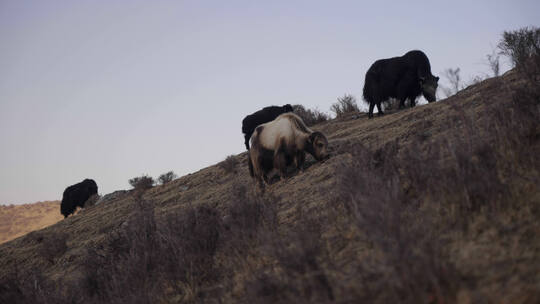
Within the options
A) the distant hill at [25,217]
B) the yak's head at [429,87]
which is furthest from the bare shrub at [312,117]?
the distant hill at [25,217]

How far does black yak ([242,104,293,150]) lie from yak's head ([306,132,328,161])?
1057 cm

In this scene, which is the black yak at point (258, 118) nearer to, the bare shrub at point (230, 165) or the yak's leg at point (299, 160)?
the bare shrub at point (230, 165)

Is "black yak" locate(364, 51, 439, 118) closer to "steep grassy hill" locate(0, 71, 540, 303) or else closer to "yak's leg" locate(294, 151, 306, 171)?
"yak's leg" locate(294, 151, 306, 171)

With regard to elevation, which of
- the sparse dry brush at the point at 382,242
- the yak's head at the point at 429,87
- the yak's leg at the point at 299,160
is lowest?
the sparse dry brush at the point at 382,242

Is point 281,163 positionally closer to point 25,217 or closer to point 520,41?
point 520,41

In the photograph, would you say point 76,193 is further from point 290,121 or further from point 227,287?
point 227,287

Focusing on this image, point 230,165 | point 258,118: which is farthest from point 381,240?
point 258,118

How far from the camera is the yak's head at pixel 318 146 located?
8172mm

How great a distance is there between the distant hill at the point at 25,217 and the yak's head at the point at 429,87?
4888 centimetres

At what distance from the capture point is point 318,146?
822 cm

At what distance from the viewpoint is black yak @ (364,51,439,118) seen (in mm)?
13156

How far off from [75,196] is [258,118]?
14.1m

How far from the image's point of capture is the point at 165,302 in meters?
3.76

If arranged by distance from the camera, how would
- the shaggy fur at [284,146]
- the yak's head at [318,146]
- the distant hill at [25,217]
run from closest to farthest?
the yak's head at [318,146], the shaggy fur at [284,146], the distant hill at [25,217]
